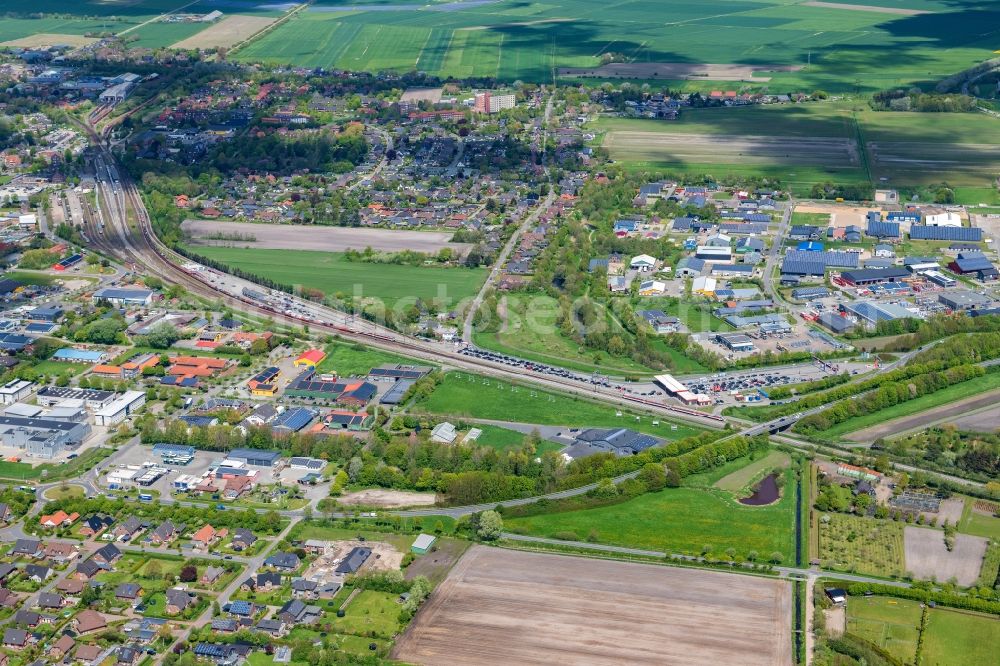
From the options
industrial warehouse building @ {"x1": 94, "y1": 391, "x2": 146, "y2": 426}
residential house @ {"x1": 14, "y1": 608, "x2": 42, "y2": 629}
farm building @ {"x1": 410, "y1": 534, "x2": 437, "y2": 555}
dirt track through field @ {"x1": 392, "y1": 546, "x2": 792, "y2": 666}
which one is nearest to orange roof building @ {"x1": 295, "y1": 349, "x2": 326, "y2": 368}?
industrial warehouse building @ {"x1": 94, "y1": 391, "x2": 146, "y2": 426}

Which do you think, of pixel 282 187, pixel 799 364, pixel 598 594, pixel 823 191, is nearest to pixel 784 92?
pixel 823 191

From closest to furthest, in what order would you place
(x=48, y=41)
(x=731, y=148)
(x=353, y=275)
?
(x=353, y=275) → (x=731, y=148) → (x=48, y=41)

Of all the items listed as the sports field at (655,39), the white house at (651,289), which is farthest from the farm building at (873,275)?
the sports field at (655,39)

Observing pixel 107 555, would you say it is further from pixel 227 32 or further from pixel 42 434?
pixel 227 32

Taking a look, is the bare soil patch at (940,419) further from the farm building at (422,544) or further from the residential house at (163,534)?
the residential house at (163,534)

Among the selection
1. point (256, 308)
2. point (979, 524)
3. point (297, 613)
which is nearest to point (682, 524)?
point (979, 524)

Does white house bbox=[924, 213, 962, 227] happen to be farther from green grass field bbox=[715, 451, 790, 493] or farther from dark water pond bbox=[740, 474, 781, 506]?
dark water pond bbox=[740, 474, 781, 506]

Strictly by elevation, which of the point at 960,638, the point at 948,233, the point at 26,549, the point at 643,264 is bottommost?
the point at 960,638
